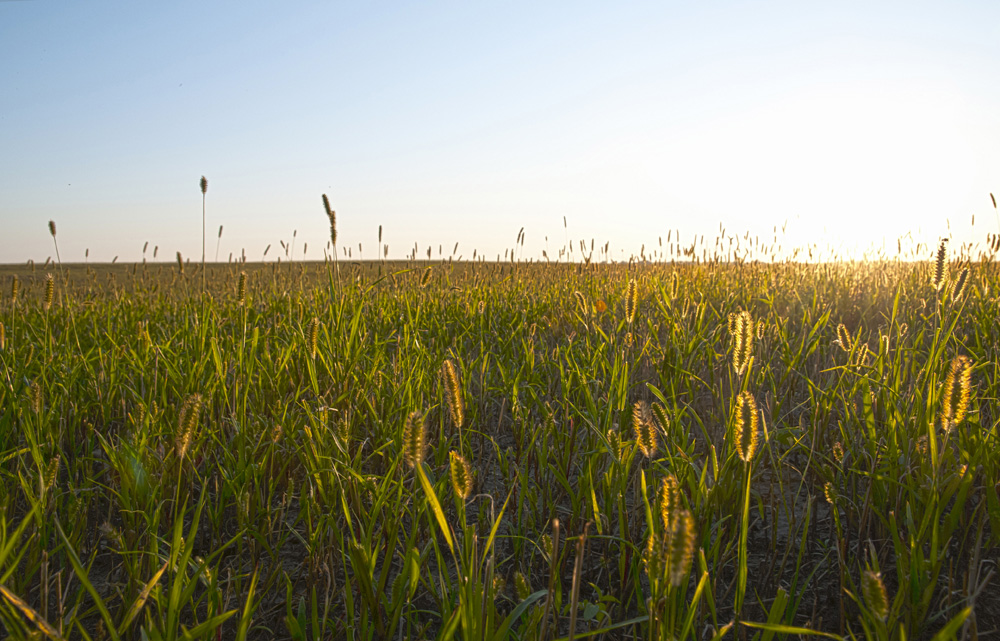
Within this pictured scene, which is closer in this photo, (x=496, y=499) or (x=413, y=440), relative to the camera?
(x=413, y=440)

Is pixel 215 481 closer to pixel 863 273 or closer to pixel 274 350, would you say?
pixel 274 350

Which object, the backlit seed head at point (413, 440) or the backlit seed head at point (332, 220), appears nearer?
the backlit seed head at point (413, 440)

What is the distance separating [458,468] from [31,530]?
1.30 meters

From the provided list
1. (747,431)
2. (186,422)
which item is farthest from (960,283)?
(186,422)

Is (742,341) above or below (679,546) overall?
above

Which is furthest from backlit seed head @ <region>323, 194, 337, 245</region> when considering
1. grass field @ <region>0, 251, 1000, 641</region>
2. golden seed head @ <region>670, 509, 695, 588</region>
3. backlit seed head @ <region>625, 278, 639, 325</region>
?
golden seed head @ <region>670, 509, 695, 588</region>

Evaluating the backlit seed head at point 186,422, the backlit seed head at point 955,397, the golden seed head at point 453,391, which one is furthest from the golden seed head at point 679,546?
the backlit seed head at point 186,422

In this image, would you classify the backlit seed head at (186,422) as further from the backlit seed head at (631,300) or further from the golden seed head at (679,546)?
the backlit seed head at (631,300)

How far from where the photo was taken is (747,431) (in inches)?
39.7

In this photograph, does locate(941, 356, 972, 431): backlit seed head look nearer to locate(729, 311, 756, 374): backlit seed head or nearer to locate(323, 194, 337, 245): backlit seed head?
locate(729, 311, 756, 374): backlit seed head

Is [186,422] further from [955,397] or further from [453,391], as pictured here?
[955,397]

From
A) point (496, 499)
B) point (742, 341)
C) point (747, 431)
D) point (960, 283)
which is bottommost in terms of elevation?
point (496, 499)

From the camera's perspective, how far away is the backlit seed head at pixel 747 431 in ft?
3.22

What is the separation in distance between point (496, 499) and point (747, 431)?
41.4 inches
